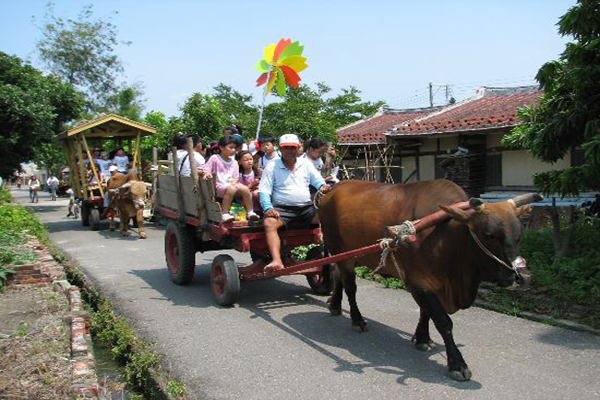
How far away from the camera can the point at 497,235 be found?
13.1 ft

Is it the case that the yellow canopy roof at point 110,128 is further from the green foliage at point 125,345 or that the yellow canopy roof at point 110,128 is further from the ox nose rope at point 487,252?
the ox nose rope at point 487,252

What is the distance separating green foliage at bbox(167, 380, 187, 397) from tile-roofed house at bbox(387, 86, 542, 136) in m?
9.51

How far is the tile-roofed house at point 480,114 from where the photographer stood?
40.6 feet

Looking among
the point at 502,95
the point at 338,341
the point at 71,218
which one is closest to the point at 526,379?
the point at 338,341

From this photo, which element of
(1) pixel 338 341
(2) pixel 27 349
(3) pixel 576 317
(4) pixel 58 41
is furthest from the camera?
(4) pixel 58 41

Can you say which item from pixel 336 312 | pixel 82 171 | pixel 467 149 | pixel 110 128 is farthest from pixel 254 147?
pixel 110 128

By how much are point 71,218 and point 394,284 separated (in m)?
15.8

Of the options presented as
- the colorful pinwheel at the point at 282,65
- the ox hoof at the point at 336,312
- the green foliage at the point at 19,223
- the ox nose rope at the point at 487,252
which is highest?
the colorful pinwheel at the point at 282,65

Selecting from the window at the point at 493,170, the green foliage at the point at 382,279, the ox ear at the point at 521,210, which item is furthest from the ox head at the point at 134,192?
the ox ear at the point at 521,210

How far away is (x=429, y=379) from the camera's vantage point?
4.24 m

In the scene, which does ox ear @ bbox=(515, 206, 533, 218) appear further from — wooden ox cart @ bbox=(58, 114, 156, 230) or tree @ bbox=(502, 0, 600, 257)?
wooden ox cart @ bbox=(58, 114, 156, 230)

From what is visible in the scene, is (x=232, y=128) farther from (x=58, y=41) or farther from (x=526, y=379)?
(x=58, y=41)

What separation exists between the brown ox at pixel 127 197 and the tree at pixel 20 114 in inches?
163

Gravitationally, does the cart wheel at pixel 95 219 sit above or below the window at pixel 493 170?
below
